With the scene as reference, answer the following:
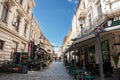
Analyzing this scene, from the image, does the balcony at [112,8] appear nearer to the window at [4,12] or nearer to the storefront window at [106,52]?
the storefront window at [106,52]

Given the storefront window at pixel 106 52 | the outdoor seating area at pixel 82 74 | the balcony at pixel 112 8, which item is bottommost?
the outdoor seating area at pixel 82 74

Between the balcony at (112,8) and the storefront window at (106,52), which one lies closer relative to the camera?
the balcony at (112,8)

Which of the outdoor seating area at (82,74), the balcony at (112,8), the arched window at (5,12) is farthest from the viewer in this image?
the arched window at (5,12)

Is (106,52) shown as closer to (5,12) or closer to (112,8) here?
(112,8)

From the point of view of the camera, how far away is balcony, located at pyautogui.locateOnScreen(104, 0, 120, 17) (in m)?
9.01

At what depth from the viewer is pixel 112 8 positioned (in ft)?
31.6

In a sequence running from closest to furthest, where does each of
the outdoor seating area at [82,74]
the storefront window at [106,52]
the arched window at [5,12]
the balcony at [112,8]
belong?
the outdoor seating area at [82,74] < the balcony at [112,8] < the storefront window at [106,52] < the arched window at [5,12]

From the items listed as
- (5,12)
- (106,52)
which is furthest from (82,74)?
(5,12)

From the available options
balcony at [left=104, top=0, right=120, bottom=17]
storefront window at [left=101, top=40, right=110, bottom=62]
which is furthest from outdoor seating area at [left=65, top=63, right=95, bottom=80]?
balcony at [left=104, top=0, right=120, bottom=17]

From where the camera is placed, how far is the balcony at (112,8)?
9.01m

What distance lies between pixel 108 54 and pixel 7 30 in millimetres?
10496

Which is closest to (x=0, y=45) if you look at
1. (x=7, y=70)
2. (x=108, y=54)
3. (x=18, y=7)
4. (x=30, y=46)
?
(x=7, y=70)

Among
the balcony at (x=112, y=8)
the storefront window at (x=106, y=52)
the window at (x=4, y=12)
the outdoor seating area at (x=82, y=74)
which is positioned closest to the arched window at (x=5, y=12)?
the window at (x=4, y=12)

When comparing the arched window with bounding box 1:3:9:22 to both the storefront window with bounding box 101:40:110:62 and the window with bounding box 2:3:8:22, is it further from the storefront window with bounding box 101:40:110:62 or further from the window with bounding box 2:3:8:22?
the storefront window with bounding box 101:40:110:62
